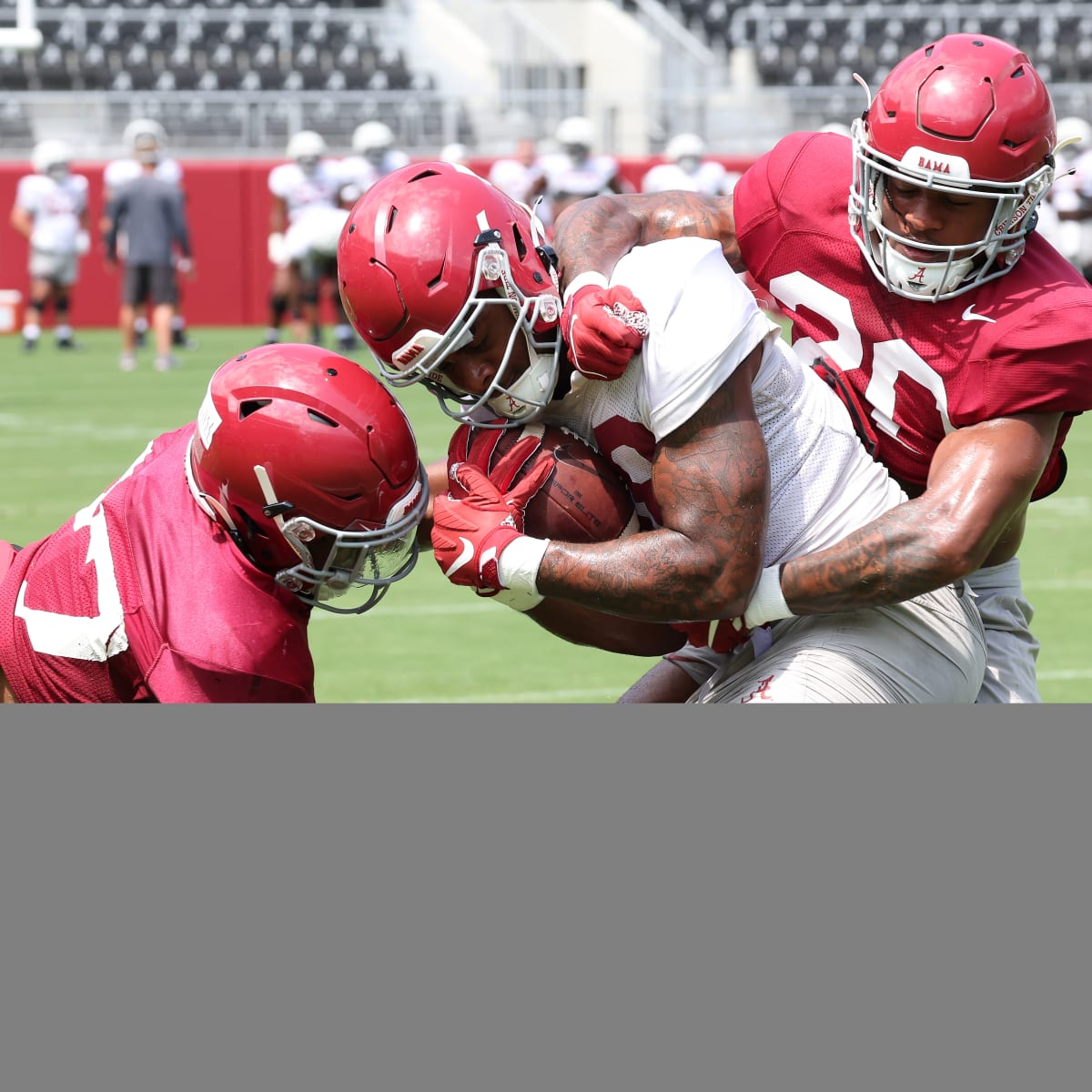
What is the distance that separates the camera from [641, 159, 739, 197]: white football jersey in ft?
60.2

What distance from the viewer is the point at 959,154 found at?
9.62 ft

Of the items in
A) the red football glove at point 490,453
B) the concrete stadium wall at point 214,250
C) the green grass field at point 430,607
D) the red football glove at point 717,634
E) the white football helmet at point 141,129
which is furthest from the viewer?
Result: the concrete stadium wall at point 214,250

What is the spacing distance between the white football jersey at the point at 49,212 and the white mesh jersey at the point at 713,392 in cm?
1539

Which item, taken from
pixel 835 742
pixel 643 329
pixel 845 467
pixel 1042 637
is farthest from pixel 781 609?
pixel 1042 637

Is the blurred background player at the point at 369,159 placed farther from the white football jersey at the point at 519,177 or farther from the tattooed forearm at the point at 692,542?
the tattooed forearm at the point at 692,542

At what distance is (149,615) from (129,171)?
1661 cm

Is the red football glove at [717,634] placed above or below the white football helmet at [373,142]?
above

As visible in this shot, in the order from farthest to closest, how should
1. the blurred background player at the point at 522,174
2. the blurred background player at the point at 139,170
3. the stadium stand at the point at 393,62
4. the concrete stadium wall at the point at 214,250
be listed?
the stadium stand at the point at 393,62, the concrete stadium wall at the point at 214,250, the blurred background player at the point at 522,174, the blurred background player at the point at 139,170

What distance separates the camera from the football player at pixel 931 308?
9.27 feet

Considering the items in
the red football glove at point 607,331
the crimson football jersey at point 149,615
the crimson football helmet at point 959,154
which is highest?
the crimson football helmet at point 959,154

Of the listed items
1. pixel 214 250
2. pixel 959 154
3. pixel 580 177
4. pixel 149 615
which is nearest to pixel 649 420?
pixel 959 154

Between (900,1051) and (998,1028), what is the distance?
8cm

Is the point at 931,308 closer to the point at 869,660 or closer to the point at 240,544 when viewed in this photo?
the point at 869,660

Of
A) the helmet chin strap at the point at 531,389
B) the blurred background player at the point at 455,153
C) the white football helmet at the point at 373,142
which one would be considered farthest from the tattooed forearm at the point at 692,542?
the white football helmet at the point at 373,142
